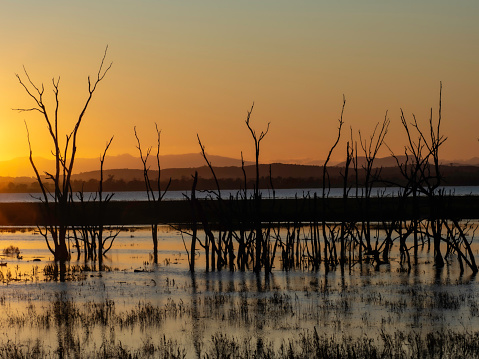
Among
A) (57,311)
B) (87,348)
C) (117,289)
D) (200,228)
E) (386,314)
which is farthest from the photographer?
(200,228)

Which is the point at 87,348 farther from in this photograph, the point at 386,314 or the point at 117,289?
the point at 117,289

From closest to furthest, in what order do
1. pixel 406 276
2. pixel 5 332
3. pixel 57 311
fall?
1. pixel 5 332
2. pixel 57 311
3. pixel 406 276

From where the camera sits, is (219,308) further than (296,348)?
Yes

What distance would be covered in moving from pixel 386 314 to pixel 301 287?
4528 mm

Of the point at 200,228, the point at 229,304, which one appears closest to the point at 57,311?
the point at 229,304

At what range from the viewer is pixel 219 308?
16859 millimetres

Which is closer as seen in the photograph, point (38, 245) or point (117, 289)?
point (117, 289)

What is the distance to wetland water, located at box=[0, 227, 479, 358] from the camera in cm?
1334

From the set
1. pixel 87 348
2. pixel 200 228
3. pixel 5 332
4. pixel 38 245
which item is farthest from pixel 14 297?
pixel 200 228

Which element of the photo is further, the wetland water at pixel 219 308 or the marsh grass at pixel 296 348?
the wetland water at pixel 219 308

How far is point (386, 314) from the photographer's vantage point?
1566 centimetres

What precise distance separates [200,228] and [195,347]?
3533 centimetres

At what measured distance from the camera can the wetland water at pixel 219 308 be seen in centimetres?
1334

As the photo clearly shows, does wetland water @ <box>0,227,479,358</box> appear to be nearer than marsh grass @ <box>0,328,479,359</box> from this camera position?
No
